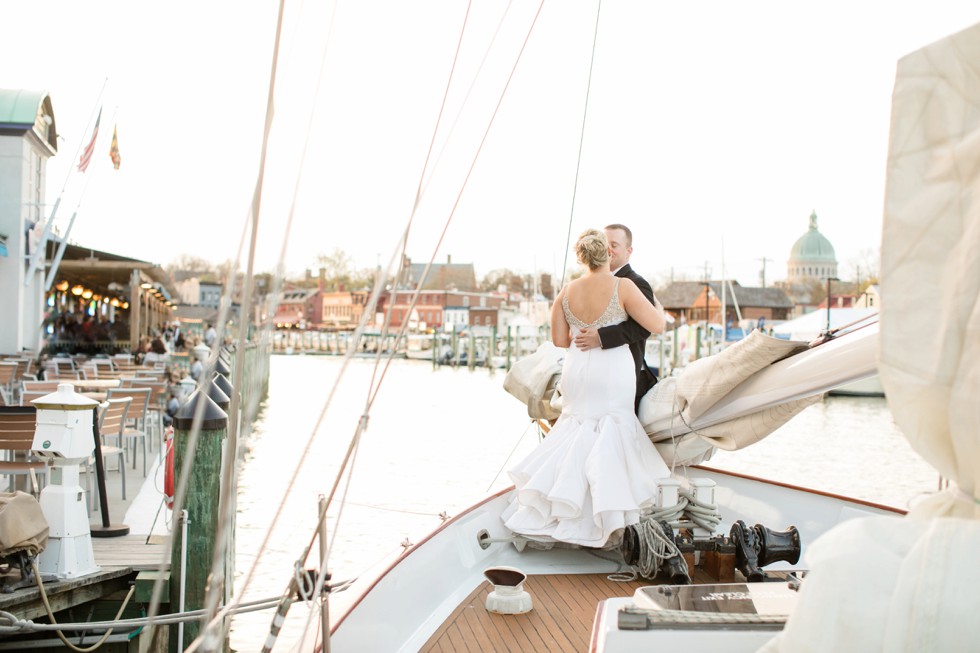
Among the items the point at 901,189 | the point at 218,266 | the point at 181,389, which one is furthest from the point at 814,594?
the point at 181,389

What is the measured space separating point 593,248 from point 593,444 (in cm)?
92

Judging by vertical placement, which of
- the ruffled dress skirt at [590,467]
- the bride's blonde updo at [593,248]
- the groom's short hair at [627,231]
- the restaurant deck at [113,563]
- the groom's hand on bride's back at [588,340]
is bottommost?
the restaurant deck at [113,563]

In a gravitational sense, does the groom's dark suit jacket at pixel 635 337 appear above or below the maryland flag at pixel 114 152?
below

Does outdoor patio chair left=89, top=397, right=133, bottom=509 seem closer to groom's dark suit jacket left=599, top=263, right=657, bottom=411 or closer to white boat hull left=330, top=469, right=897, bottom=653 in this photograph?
white boat hull left=330, top=469, right=897, bottom=653

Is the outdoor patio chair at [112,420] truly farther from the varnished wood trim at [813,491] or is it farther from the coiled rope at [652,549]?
the coiled rope at [652,549]

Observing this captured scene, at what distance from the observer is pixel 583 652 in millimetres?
3113

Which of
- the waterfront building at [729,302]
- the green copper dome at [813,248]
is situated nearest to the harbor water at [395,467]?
the waterfront building at [729,302]

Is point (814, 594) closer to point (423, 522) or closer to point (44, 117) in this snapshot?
point (423, 522)

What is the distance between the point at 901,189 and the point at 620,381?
2.98 meters

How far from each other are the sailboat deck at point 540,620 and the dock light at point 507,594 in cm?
3

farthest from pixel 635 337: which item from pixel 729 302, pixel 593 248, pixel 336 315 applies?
pixel 336 315

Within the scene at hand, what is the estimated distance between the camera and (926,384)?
4.19ft

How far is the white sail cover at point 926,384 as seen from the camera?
115cm

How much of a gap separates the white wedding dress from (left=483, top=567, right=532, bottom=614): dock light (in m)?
0.57
